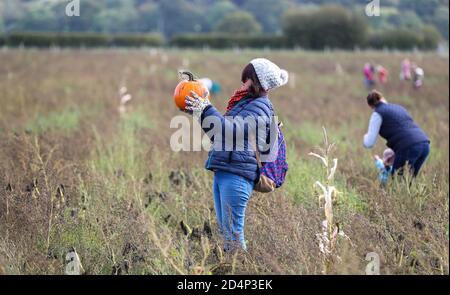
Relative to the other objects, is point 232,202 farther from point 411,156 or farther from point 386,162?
point 386,162

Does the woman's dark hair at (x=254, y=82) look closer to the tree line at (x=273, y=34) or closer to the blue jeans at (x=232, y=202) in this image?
the blue jeans at (x=232, y=202)

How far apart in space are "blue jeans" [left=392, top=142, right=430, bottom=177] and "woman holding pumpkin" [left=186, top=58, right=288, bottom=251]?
2.49 meters

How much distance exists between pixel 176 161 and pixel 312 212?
9.95 ft

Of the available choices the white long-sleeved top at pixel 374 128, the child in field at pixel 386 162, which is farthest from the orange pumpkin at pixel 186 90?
the child in field at pixel 386 162

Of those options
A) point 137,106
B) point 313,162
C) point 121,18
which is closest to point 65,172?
point 313,162

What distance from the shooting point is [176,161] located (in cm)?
721

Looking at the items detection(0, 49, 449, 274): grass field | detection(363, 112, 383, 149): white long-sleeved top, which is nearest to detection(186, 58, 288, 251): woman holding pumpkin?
detection(0, 49, 449, 274): grass field

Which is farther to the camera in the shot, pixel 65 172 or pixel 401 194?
pixel 65 172

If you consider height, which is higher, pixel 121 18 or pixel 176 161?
pixel 121 18

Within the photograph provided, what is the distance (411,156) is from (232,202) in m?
2.70

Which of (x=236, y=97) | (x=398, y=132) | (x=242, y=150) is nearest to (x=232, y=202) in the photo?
(x=242, y=150)

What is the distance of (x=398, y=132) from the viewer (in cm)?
603

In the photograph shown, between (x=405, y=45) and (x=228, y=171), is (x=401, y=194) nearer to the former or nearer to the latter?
(x=228, y=171)
